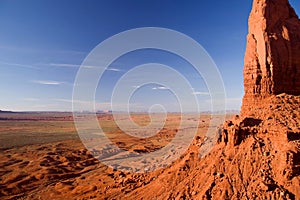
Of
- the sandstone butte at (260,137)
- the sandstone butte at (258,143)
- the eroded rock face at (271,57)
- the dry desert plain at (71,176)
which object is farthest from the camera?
the dry desert plain at (71,176)

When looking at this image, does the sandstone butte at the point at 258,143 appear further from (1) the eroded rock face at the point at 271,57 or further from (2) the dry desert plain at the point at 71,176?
(2) the dry desert plain at the point at 71,176

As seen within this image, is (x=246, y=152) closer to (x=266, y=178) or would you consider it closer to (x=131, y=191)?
(x=266, y=178)

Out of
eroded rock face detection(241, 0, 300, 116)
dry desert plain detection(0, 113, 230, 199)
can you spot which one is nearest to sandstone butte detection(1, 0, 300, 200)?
eroded rock face detection(241, 0, 300, 116)

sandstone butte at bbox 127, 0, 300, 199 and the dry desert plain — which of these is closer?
sandstone butte at bbox 127, 0, 300, 199

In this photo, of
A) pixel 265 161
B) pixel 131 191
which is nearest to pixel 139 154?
pixel 131 191

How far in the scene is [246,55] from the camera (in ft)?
80.4

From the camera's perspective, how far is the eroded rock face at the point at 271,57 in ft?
73.4

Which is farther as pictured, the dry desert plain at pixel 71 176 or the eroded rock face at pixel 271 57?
the dry desert plain at pixel 71 176

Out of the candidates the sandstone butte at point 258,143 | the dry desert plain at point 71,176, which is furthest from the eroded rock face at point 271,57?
the dry desert plain at point 71,176

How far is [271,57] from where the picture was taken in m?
22.2

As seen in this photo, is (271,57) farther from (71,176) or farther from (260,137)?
(71,176)

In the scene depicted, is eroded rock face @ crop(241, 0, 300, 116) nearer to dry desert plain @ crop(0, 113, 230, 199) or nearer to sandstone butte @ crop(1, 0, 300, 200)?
sandstone butte @ crop(1, 0, 300, 200)

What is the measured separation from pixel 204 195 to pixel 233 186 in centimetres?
213

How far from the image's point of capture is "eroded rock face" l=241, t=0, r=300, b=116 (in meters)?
22.4
